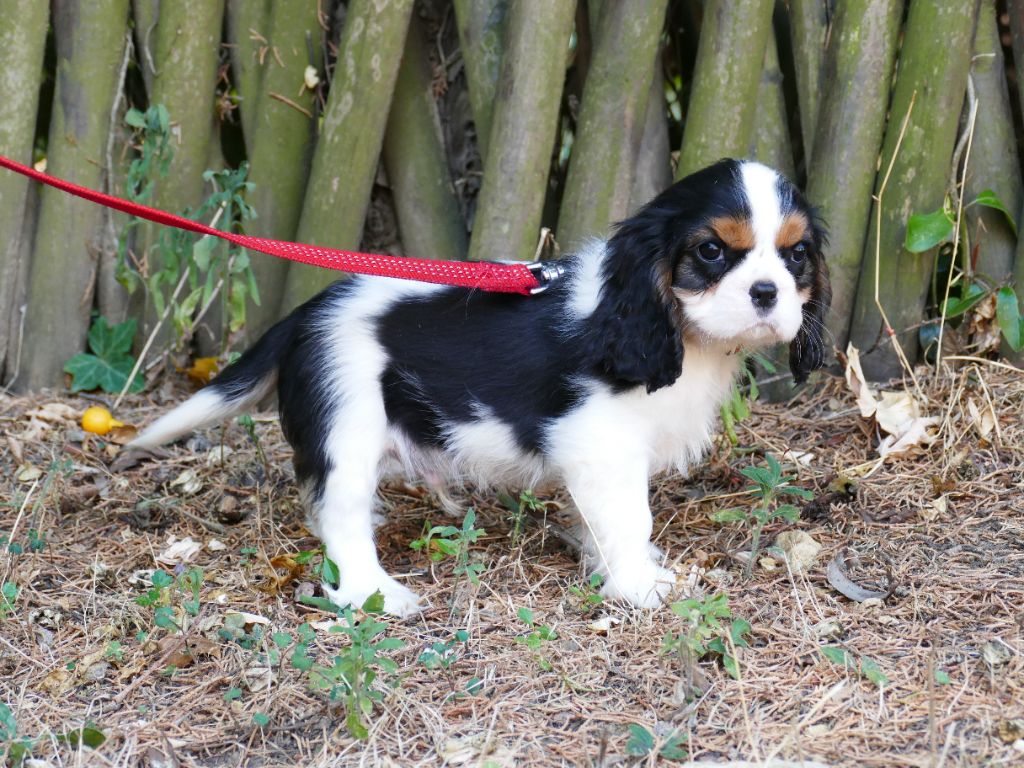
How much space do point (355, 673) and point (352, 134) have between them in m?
2.43

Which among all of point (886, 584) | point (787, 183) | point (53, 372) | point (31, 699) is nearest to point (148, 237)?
point (53, 372)

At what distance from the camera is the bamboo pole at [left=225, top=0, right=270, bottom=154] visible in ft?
14.8

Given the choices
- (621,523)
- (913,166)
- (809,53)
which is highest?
(809,53)

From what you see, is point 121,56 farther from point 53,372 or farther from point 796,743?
point 796,743

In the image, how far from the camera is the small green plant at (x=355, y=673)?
8.06 feet

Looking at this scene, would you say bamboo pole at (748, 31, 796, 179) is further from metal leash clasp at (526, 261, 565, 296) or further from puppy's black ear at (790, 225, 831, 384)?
metal leash clasp at (526, 261, 565, 296)

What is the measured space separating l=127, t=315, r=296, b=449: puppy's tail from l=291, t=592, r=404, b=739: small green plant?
1008 millimetres

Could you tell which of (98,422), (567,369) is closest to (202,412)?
(98,422)

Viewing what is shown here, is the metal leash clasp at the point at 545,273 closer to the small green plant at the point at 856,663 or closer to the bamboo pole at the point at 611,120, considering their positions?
the bamboo pole at the point at 611,120

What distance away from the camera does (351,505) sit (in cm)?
332

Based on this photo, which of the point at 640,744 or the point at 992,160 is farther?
the point at 992,160

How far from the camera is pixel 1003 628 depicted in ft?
9.25

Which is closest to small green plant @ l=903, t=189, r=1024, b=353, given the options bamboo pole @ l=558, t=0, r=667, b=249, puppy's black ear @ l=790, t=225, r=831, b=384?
puppy's black ear @ l=790, t=225, r=831, b=384

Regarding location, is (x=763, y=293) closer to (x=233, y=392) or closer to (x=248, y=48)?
(x=233, y=392)
